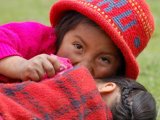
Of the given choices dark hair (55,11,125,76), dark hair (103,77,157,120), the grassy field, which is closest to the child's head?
dark hair (103,77,157,120)

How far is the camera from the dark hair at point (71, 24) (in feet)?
7.44

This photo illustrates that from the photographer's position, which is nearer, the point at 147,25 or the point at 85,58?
the point at 85,58

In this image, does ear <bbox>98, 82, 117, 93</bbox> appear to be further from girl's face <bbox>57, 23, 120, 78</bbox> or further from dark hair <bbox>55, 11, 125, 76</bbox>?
dark hair <bbox>55, 11, 125, 76</bbox>

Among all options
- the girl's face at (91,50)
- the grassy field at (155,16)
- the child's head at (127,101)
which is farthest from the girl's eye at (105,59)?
the grassy field at (155,16)

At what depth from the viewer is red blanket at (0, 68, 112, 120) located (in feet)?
5.55

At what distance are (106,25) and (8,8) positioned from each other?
530 cm

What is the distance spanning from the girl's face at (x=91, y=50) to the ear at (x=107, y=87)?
6.0 inches

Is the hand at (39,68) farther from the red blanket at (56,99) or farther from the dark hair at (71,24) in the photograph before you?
the dark hair at (71,24)

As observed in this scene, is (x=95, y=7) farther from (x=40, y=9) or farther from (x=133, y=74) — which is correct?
(x=40, y=9)

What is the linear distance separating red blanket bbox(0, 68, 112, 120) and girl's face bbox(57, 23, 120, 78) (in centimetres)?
24

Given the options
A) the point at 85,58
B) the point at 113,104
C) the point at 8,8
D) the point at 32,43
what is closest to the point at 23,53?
the point at 32,43

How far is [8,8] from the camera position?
7344mm

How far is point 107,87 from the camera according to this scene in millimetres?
2014

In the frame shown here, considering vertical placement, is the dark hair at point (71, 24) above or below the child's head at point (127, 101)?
above
